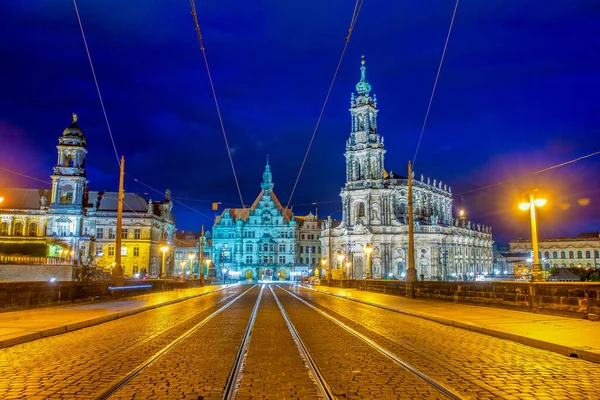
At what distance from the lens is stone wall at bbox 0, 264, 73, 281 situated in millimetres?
39562

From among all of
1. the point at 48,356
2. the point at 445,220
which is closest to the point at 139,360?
the point at 48,356

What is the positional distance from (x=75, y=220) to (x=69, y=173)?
6906mm

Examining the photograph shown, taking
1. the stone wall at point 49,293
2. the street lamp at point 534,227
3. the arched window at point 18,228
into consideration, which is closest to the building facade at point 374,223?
the arched window at point 18,228

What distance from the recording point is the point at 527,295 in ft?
60.0

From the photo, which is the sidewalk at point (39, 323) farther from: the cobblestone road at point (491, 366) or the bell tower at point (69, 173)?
the bell tower at point (69, 173)

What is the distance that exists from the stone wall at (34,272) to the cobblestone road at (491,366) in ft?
116

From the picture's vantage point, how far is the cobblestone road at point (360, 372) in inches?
262

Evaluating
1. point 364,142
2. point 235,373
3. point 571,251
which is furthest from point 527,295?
point 571,251

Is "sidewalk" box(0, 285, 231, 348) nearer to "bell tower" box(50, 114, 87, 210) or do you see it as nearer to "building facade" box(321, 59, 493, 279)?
"bell tower" box(50, 114, 87, 210)

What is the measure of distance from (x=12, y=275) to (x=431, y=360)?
129ft

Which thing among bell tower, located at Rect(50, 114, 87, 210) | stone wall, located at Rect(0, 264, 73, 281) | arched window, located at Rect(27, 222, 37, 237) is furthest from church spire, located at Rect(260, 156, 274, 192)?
stone wall, located at Rect(0, 264, 73, 281)

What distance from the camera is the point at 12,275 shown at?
1576 inches

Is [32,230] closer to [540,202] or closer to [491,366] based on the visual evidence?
[540,202]

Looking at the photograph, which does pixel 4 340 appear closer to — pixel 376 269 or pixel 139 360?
pixel 139 360
